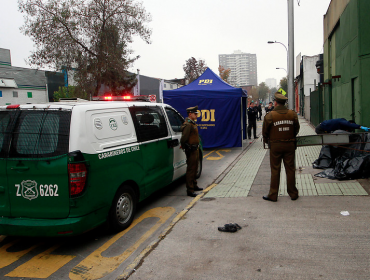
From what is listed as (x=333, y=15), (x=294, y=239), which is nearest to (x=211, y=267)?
(x=294, y=239)

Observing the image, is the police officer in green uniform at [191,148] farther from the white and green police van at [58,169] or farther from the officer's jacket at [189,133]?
the white and green police van at [58,169]

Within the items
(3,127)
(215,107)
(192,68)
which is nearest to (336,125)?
(215,107)

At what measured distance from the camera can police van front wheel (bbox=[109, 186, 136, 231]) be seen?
465 centimetres

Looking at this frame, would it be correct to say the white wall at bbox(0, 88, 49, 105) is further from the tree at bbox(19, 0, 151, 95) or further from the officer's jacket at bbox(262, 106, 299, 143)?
the officer's jacket at bbox(262, 106, 299, 143)

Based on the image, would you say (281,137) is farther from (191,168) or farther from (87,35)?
(87,35)

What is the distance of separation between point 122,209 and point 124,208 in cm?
7

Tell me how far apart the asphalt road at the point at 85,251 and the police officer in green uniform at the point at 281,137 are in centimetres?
189

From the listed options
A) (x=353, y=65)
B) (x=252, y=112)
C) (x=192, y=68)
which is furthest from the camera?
(x=192, y=68)

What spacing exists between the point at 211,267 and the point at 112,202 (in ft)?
5.70

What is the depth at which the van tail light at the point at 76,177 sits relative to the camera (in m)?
3.91

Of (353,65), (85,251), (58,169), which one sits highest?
(353,65)

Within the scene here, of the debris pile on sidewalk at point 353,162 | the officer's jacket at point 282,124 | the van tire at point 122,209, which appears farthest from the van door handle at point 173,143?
the debris pile on sidewalk at point 353,162

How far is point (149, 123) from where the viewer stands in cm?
579

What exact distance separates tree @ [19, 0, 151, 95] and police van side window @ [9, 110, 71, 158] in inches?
798
